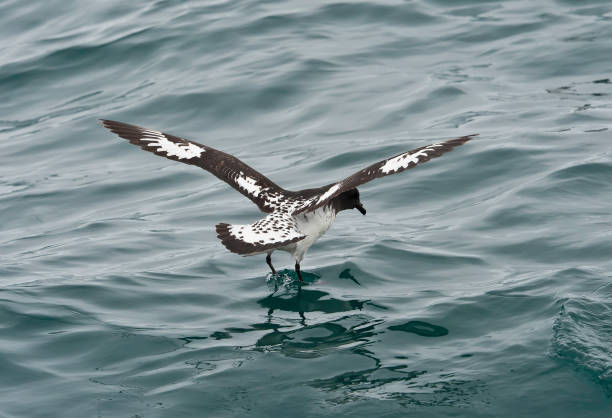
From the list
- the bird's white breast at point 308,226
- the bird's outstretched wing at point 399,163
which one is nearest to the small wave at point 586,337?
the bird's outstretched wing at point 399,163

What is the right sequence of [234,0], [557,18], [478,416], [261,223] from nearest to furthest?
[478,416], [261,223], [557,18], [234,0]

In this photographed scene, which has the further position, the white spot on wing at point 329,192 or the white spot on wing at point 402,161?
the white spot on wing at point 329,192

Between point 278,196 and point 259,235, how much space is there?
1430 mm

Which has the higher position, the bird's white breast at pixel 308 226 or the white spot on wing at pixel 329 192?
the white spot on wing at pixel 329 192

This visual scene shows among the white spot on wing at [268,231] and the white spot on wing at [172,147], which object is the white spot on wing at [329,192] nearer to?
the white spot on wing at [268,231]

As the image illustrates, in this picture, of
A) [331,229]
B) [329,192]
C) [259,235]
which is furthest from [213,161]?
[259,235]

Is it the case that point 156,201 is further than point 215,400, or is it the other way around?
point 156,201

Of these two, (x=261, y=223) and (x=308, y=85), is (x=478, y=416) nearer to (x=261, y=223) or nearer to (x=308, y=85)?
(x=261, y=223)

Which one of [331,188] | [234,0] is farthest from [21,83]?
[331,188]

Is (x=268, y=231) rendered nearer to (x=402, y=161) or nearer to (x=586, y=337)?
(x=402, y=161)

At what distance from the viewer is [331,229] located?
11227 mm

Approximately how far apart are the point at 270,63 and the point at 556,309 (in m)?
9.10

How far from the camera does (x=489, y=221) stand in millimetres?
10383

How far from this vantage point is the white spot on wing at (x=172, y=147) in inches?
395
